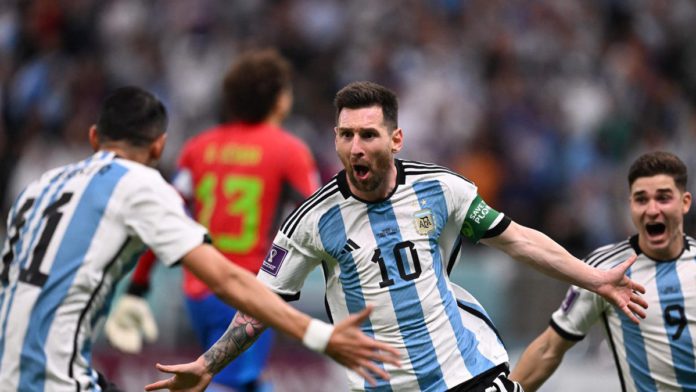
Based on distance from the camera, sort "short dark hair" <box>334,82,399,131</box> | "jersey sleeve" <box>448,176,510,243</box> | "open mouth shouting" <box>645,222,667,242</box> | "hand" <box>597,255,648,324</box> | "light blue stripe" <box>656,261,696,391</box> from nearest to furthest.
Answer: "hand" <box>597,255,648,324</box>
"short dark hair" <box>334,82,399,131</box>
"jersey sleeve" <box>448,176,510,243</box>
"light blue stripe" <box>656,261,696,391</box>
"open mouth shouting" <box>645,222,667,242</box>

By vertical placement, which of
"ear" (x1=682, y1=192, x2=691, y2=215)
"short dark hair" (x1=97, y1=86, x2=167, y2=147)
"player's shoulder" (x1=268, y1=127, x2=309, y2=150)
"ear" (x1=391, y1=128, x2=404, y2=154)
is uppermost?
"short dark hair" (x1=97, y1=86, x2=167, y2=147)

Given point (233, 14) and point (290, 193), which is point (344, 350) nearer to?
point (290, 193)

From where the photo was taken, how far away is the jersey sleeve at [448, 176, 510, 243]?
19.5 ft

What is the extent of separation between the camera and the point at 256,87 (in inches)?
336

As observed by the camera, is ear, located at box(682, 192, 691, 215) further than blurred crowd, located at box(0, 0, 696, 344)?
No

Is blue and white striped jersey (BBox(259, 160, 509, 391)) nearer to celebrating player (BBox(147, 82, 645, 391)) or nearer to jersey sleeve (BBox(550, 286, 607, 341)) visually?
celebrating player (BBox(147, 82, 645, 391))

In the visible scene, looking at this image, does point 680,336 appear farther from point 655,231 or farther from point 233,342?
point 233,342

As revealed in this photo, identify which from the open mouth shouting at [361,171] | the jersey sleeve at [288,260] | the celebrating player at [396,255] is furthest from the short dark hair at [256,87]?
the open mouth shouting at [361,171]

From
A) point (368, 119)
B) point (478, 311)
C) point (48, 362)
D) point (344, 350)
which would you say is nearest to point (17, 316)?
point (48, 362)

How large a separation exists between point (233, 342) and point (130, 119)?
1165mm

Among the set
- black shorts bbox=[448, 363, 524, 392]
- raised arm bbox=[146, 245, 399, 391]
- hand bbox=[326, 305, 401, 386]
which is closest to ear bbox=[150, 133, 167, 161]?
raised arm bbox=[146, 245, 399, 391]

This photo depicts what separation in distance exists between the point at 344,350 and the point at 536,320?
719 centimetres

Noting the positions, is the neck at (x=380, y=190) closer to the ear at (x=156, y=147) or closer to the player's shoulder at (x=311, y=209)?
the player's shoulder at (x=311, y=209)

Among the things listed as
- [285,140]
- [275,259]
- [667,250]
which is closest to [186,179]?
[285,140]
